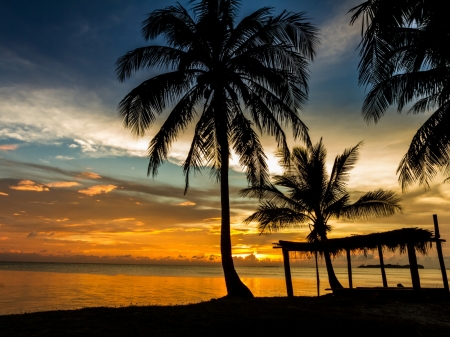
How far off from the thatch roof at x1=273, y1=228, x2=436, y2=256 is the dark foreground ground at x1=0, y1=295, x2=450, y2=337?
2.85 m

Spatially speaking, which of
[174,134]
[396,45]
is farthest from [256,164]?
[396,45]

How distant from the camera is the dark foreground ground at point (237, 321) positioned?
25.5ft

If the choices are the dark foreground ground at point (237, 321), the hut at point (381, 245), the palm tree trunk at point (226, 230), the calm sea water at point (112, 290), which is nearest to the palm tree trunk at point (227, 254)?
the palm tree trunk at point (226, 230)

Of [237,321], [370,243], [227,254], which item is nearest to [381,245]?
[370,243]

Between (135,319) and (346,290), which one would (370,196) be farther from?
(135,319)

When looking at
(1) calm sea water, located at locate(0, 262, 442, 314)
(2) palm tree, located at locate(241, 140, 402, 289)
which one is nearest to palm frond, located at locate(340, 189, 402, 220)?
(2) palm tree, located at locate(241, 140, 402, 289)

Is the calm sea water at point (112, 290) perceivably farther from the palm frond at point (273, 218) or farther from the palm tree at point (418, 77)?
the palm tree at point (418, 77)

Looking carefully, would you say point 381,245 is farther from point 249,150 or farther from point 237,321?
point 237,321

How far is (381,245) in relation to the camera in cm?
1620

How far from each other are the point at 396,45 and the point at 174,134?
26.3ft

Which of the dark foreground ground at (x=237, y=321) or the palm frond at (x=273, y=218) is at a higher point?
the palm frond at (x=273, y=218)

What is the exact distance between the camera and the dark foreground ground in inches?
306

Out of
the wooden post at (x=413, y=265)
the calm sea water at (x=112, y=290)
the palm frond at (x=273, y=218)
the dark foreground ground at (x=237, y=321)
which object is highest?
the palm frond at (x=273, y=218)

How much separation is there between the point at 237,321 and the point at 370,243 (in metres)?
9.20
